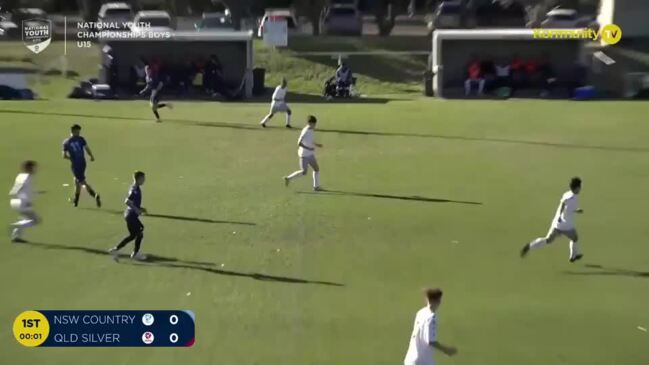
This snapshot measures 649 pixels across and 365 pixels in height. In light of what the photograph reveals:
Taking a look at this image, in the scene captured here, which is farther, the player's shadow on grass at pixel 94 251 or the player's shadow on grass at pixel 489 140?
the player's shadow on grass at pixel 489 140

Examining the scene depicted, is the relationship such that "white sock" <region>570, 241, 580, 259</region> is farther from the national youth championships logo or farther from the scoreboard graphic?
the national youth championships logo

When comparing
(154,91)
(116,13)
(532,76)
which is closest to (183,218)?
(154,91)

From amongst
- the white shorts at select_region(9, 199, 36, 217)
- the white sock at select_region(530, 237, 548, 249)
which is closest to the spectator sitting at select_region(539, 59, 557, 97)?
the white sock at select_region(530, 237, 548, 249)

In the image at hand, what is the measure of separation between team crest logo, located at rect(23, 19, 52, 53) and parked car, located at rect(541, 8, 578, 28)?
27.9 m

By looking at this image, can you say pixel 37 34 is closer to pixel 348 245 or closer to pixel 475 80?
pixel 475 80

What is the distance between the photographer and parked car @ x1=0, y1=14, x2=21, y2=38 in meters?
48.8

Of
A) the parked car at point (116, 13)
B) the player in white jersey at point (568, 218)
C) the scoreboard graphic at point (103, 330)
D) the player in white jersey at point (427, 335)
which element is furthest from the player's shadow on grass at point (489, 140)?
the parked car at point (116, 13)

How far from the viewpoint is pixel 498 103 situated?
1328 inches

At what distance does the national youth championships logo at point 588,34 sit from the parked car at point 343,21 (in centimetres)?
1652

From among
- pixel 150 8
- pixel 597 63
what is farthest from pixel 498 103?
pixel 150 8

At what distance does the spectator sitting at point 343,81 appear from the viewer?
118 ft

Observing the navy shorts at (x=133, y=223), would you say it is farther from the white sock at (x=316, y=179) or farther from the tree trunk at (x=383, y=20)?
the tree trunk at (x=383, y=20)

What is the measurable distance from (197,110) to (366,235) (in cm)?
1828

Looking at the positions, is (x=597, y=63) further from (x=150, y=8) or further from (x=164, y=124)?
(x=150, y=8)
